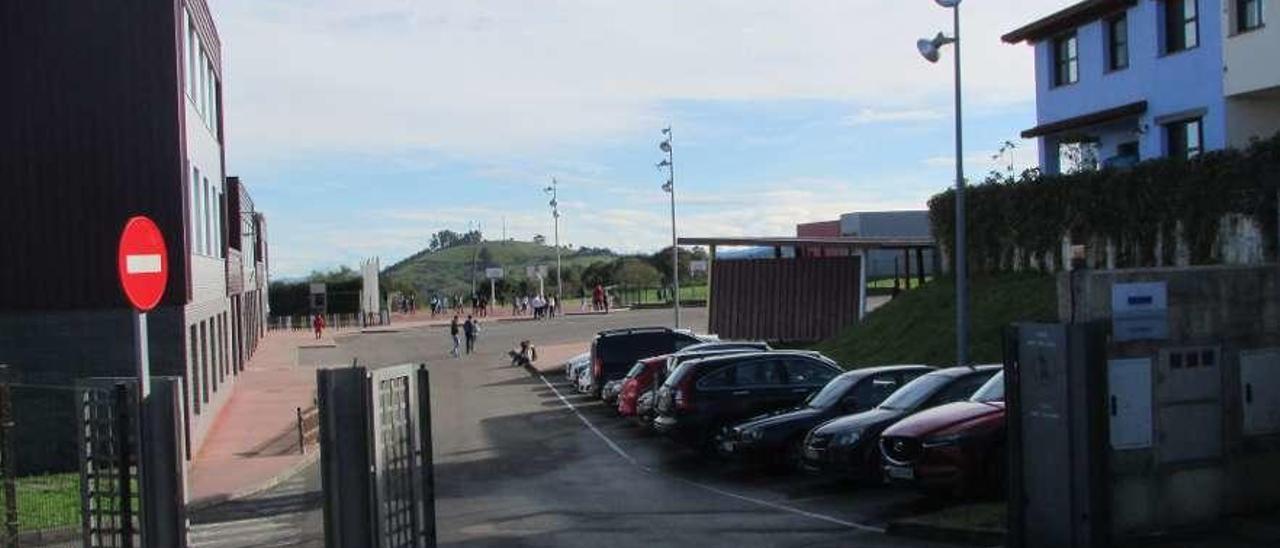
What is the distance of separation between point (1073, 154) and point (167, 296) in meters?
22.7

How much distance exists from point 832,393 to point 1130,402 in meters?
7.01

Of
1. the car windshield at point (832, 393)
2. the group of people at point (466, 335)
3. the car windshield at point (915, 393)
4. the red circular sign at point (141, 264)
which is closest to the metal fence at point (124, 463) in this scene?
the red circular sign at point (141, 264)

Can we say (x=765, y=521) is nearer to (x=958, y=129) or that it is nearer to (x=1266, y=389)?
(x=1266, y=389)

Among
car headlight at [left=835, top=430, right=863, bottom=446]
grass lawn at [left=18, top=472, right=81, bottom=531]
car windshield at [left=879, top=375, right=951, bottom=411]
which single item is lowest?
grass lawn at [left=18, top=472, right=81, bottom=531]

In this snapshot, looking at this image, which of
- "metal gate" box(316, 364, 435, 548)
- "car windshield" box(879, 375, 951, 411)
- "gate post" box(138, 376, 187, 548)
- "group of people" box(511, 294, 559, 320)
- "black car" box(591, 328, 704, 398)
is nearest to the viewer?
"metal gate" box(316, 364, 435, 548)

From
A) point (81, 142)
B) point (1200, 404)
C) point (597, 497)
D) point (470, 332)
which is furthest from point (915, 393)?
point (470, 332)

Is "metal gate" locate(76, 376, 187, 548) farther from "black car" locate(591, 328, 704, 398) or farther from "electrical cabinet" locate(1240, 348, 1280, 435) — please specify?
"black car" locate(591, 328, 704, 398)

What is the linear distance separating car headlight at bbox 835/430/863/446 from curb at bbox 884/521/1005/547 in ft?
7.97

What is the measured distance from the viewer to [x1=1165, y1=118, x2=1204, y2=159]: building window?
3045 cm

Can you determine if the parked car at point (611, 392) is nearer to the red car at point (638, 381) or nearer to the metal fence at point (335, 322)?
the red car at point (638, 381)

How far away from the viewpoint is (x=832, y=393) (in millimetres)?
18109

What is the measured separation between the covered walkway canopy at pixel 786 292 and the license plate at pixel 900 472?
80.1 feet

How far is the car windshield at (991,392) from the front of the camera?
47.6 feet

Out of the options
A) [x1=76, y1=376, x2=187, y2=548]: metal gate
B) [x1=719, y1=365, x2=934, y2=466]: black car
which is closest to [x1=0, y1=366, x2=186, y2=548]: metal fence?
[x1=76, y1=376, x2=187, y2=548]: metal gate
